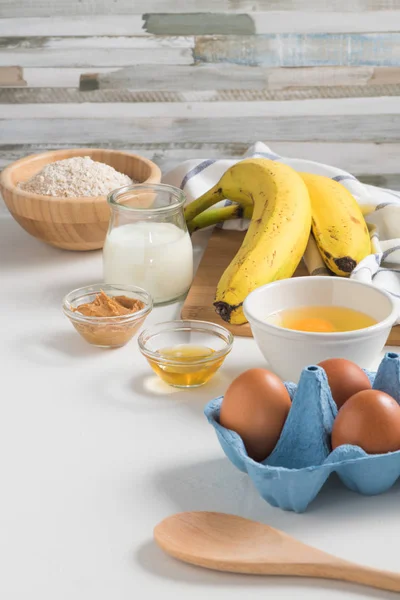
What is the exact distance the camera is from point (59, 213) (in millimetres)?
1320

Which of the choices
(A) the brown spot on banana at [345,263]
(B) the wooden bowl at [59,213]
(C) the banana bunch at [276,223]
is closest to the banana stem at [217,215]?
(C) the banana bunch at [276,223]

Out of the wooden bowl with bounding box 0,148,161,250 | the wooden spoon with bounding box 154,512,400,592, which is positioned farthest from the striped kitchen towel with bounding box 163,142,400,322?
the wooden spoon with bounding box 154,512,400,592

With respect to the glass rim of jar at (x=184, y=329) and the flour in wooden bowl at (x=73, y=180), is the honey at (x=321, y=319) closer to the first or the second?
the glass rim of jar at (x=184, y=329)

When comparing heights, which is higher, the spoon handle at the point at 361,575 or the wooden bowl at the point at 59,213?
the wooden bowl at the point at 59,213

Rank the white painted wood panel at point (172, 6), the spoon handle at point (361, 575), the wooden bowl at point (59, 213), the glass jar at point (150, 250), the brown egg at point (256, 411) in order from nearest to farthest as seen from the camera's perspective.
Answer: the spoon handle at point (361, 575), the brown egg at point (256, 411), the glass jar at point (150, 250), the wooden bowl at point (59, 213), the white painted wood panel at point (172, 6)

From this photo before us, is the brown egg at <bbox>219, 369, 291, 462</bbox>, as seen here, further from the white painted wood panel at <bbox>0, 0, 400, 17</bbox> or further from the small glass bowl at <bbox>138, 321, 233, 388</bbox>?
the white painted wood panel at <bbox>0, 0, 400, 17</bbox>

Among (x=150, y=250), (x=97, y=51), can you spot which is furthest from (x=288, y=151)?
(x=150, y=250)

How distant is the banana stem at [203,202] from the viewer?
143 centimetres

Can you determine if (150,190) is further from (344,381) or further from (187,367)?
(344,381)

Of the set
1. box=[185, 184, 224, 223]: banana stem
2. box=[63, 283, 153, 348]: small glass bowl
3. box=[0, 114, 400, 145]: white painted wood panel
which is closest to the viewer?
box=[63, 283, 153, 348]: small glass bowl

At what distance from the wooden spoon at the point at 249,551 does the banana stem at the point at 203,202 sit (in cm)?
80

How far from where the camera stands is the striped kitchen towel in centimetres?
124

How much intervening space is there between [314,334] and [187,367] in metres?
0.15

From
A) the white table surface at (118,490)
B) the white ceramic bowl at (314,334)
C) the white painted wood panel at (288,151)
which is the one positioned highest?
the white ceramic bowl at (314,334)
